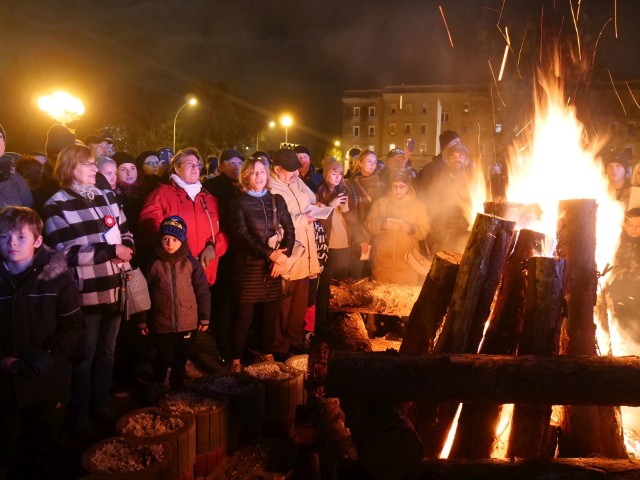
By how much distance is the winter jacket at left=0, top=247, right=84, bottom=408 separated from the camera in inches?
131

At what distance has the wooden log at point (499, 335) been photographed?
316 centimetres

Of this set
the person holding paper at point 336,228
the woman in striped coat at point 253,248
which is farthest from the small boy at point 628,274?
the woman in striped coat at point 253,248

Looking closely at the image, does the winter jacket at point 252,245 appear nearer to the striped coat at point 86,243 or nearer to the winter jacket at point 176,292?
the winter jacket at point 176,292

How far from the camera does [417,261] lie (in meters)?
6.27

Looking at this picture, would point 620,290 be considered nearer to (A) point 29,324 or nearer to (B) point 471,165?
(B) point 471,165

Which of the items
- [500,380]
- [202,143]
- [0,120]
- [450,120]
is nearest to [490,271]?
[500,380]

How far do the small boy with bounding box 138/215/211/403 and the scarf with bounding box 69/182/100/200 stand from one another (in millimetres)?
752

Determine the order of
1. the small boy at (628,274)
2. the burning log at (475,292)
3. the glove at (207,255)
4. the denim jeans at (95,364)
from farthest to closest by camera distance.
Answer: the small boy at (628,274) < the glove at (207,255) < the denim jeans at (95,364) < the burning log at (475,292)

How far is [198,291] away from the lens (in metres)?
5.05

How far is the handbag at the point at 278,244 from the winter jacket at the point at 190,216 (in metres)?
0.76

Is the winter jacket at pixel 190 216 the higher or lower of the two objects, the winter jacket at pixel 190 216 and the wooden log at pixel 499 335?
the higher

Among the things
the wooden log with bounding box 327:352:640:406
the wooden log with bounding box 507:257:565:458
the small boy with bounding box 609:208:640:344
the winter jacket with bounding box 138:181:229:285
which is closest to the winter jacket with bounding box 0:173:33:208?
the winter jacket with bounding box 138:181:229:285

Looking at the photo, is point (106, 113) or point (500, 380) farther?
point (106, 113)

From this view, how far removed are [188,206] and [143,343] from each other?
1.85 meters
